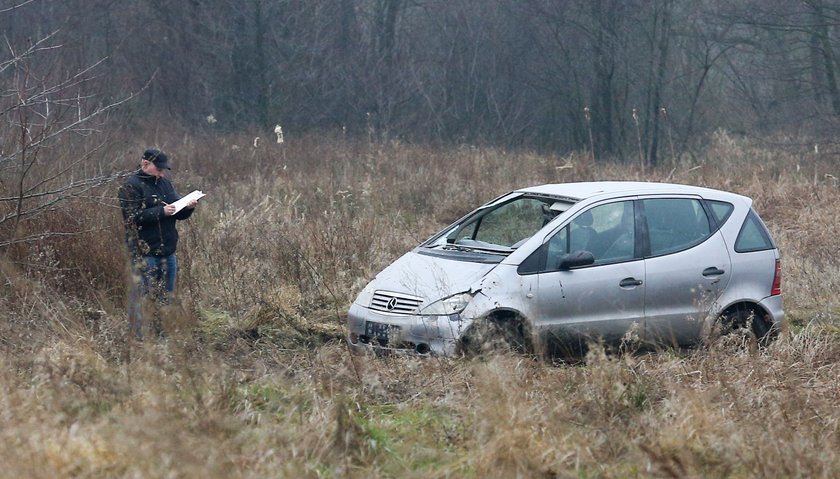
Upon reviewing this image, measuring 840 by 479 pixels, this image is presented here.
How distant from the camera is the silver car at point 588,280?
7.47 meters

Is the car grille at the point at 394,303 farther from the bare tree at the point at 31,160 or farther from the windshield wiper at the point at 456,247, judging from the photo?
the bare tree at the point at 31,160

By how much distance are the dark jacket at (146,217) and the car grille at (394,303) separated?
2.03 meters

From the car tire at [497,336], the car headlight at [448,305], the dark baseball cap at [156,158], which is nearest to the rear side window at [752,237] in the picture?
the car tire at [497,336]

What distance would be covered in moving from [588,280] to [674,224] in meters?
1.09

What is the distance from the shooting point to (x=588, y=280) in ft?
25.3

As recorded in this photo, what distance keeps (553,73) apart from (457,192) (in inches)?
618

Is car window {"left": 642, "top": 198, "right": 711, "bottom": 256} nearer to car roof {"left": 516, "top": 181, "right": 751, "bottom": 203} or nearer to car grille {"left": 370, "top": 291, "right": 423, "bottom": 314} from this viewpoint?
car roof {"left": 516, "top": 181, "right": 751, "bottom": 203}

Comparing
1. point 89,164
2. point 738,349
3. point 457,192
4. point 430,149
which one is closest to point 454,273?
point 738,349

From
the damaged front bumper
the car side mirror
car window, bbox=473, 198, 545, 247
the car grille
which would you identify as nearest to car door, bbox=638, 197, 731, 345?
the car side mirror

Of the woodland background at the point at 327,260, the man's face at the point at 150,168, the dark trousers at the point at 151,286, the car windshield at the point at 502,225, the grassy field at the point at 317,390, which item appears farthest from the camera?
the man's face at the point at 150,168

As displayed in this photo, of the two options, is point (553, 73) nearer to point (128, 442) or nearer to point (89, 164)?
point (89, 164)

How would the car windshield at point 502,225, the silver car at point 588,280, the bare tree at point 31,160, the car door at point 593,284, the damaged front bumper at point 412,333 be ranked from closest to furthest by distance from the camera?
the damaged front bumper at point 412,333 → the silver car at point 588,280 → the car door at point 593,284 → the car windshield at point 502,225 → the bare tree at point 31,160

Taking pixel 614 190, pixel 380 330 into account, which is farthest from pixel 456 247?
pixel 614 190

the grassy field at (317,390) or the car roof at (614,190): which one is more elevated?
the car roof at (614,190)
